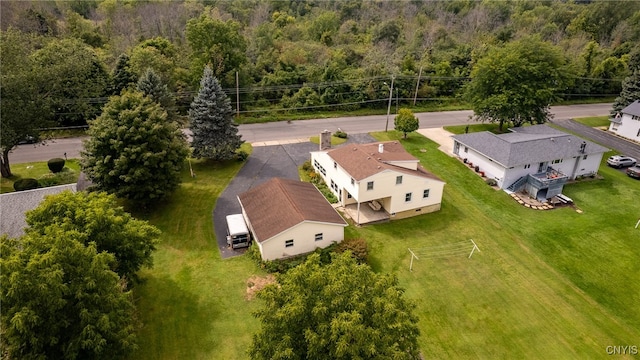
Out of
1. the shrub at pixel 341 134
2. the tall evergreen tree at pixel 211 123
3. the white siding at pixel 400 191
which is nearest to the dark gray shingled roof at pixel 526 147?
the white siding at pixel 400 191

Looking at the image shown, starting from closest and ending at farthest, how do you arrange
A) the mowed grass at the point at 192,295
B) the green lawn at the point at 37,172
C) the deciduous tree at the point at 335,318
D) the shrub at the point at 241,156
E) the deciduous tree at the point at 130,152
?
the deciduous tree at the point at 335,318, the mowed grass at the point at 192,295, the deciduous tree at the point at 130,152, the green lawn at the point at 37,172, the shrub at the point at 241,156

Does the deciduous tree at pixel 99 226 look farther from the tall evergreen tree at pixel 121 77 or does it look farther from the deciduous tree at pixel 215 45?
the deciduous tree at pixel 215 45

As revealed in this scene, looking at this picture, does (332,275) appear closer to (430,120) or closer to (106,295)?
(106,295)

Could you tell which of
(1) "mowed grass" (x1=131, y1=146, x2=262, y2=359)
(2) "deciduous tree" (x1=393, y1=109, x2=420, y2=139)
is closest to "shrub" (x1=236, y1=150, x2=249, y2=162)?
(1) "mowed grass" (x1=131, y1=146, x2=262, y2=359)

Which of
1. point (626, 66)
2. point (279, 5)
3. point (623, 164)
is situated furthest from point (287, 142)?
point (279, 5)

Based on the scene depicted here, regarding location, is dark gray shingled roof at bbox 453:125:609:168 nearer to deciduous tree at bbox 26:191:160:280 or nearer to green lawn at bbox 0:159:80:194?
deciduous tree at bbox 26:191:160:280

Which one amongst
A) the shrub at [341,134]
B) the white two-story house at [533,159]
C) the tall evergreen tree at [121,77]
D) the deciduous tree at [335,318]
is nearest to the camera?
the deciduous tree at [335,318]
